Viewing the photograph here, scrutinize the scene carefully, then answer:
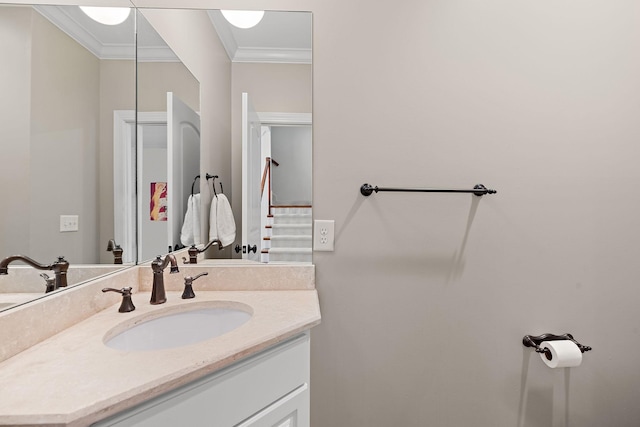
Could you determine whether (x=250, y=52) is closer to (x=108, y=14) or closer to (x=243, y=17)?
(x=243, y=17)

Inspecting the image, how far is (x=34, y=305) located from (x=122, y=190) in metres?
0.47

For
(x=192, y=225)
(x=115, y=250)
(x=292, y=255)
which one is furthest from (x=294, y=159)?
(x=115, y=250)

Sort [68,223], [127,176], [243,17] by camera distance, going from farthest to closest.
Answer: [243,17] < [127,176] < [68,223]

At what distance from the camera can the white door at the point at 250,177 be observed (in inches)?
Answer: 51.1

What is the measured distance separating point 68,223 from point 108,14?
0.78m

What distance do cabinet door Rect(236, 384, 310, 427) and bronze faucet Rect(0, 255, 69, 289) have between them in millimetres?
663

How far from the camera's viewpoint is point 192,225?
1308 millimetres

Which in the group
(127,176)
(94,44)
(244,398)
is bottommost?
(244,398)

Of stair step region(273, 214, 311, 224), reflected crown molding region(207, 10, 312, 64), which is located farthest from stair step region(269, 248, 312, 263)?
reflected crown molding region(207, 10, 312, 64)

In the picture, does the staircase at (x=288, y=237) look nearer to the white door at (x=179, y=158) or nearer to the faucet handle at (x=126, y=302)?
the white door at (x=179, y=158)

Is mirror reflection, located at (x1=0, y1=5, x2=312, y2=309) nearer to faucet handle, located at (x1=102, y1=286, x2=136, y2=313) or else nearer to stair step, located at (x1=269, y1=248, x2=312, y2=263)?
stair step, located at (x1=269, y1=248, x2=312, y2=263)

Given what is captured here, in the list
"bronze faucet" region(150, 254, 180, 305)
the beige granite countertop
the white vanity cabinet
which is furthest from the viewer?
"bronze faucet" region(150, 254, 180, 305)

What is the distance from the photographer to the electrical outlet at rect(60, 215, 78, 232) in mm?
891

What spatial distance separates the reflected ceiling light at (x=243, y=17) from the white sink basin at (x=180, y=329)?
3.79ft
